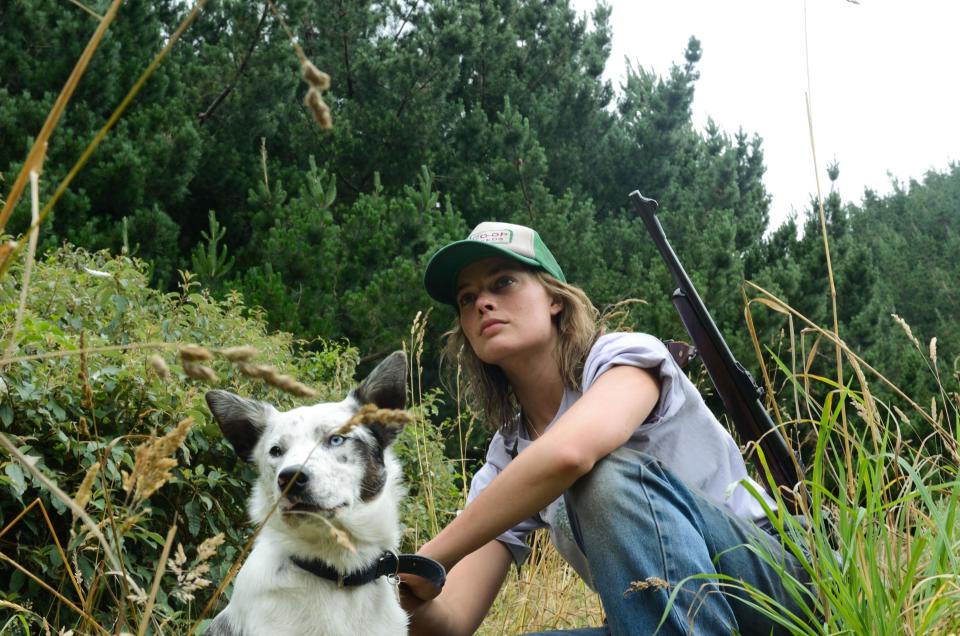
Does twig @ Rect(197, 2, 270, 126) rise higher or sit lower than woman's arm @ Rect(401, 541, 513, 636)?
higher

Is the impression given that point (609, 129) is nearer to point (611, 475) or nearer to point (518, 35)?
point (518, 35)

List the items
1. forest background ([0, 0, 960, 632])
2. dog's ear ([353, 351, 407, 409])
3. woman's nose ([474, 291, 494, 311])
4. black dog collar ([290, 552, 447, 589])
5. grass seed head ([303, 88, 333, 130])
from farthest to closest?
forest background ([0, 0, 960, 632]) < woman's nose ([474, 291, 494, 311]) < dog's ear ([353, 351, 407, 409]) < black dog collar ([290, 552, 447, 589]) < grass seed head ([303, 88, 333, 130])

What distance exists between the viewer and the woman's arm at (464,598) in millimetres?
2305

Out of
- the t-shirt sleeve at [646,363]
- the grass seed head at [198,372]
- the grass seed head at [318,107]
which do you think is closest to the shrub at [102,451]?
the t-shirt sleeve at [646,363]

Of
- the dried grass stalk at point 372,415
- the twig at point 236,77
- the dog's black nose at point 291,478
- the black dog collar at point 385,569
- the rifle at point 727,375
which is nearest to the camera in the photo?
the dried grass stalk at point 372,415

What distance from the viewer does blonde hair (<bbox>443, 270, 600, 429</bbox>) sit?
2613 mm

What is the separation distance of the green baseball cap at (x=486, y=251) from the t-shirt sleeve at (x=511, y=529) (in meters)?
0.53

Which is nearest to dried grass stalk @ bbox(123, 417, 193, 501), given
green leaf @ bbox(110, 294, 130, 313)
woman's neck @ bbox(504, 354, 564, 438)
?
woman's neck @ bbox(504, 354, 564, 438)


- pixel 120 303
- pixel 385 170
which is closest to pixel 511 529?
pixel 120 303

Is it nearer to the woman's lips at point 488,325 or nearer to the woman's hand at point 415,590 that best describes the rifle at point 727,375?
the woman's lips at point 488,325

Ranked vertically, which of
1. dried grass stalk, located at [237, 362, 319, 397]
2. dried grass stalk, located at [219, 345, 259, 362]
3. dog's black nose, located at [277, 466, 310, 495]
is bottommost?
dog's black nose, located at [277, 466, 310, 495]

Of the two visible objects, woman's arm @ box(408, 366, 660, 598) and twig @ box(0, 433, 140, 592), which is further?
woman's arm @ box(408, 366, 660, 598)

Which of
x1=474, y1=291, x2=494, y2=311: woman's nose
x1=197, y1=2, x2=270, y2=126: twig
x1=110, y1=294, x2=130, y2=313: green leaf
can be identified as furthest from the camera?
x1=197, y1=2, x2=270, y2=126: twig

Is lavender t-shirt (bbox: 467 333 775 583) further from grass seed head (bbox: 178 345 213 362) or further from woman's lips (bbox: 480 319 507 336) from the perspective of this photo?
grass seed head (bbox: 178 345 213 362)
